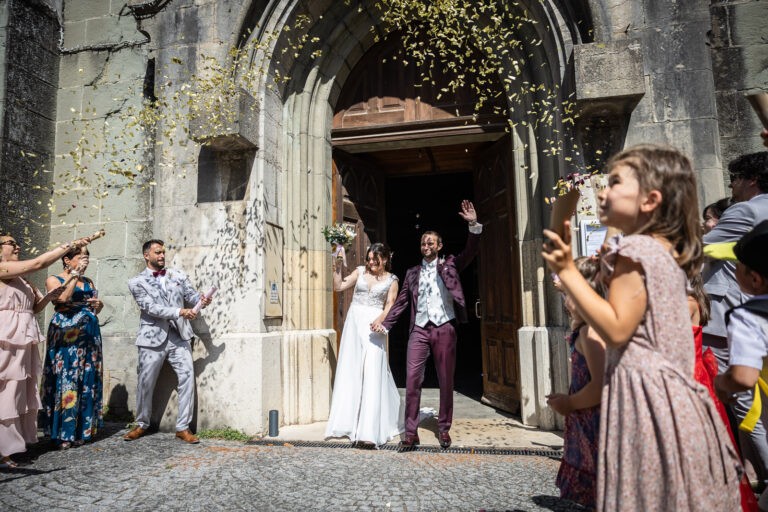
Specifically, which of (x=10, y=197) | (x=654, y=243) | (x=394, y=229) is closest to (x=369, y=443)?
(x=654, y=243)

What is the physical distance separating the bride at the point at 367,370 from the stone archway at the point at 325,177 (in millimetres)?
693

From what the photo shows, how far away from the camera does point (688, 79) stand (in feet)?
14.9

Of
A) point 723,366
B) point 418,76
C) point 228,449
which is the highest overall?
point 418,76

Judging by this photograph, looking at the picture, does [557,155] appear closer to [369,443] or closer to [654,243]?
[369,443]

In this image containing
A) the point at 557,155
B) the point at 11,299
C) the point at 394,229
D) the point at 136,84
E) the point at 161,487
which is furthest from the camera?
the point at 394,229

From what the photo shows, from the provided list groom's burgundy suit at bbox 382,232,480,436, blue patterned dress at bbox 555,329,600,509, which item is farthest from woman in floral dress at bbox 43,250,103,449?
blue patterned dress at bbox 555,329,600,509

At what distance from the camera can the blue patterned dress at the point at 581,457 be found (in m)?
1.96

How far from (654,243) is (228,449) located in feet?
14.1

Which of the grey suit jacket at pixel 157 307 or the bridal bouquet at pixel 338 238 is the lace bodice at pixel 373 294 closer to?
the bridal bouquet at pixel 338 238

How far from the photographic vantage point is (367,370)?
4.84m

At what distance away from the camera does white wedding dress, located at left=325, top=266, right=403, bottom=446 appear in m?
4.66

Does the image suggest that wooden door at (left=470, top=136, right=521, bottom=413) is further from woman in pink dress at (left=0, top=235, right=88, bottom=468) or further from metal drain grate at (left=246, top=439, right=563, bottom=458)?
woman in pink dress at (left=0, top=235, right=88, bottom=468)

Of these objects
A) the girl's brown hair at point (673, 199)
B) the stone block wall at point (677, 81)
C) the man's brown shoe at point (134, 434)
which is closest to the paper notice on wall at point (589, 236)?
the stone block wall at point (677, 81)

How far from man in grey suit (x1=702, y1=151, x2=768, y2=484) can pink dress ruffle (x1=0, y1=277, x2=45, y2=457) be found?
17.9 ft
